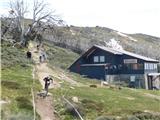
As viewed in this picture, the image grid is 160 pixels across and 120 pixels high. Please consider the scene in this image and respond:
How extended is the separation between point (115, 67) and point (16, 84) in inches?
1514

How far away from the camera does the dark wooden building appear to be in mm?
80812

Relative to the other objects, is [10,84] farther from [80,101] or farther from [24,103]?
[80,101]

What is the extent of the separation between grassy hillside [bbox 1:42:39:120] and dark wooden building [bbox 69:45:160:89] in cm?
1526

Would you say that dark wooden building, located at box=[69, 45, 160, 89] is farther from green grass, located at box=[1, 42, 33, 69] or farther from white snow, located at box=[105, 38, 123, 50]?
white snow, located at box=[105, 38, 123, 50]

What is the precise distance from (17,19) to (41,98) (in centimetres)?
4523

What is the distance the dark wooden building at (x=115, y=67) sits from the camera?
265 ft

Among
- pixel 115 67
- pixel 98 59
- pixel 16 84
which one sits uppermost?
pixel 98 59

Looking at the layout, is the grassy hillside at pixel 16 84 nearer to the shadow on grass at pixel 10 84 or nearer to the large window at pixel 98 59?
the shadow on grass at pixel 10 84

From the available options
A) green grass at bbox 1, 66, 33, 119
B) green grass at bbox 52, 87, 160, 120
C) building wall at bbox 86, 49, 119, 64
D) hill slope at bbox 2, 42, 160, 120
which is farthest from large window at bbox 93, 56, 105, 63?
green grass at bbox 52, 87, 160, 120

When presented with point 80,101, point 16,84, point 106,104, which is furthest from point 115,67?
point 80,101

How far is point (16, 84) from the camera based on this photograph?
46.7 metres

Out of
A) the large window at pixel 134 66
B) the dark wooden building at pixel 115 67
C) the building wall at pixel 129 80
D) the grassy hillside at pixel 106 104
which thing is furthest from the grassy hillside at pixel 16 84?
the large window at pixel 134 66

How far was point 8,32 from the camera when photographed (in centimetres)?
8588

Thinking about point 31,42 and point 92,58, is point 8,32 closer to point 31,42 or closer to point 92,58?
point 31,42
